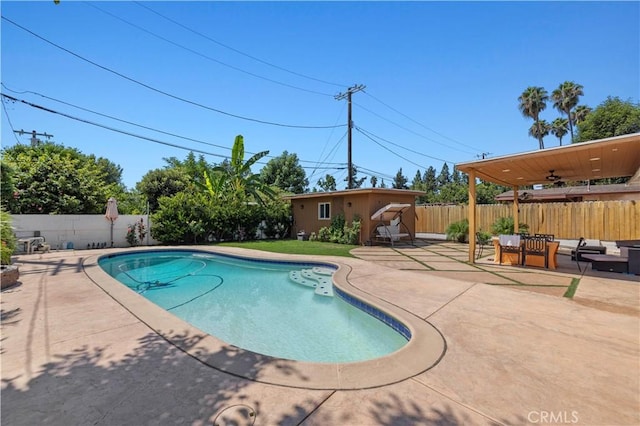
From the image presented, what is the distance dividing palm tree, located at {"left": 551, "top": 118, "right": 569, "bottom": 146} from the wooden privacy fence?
26.7m

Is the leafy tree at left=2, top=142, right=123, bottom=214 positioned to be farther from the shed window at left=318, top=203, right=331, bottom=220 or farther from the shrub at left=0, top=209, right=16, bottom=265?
the shed window at left=318, top=203, right=331, bottom=220

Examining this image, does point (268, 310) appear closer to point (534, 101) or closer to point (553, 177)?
point (553, 177)

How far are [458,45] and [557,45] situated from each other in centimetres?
341

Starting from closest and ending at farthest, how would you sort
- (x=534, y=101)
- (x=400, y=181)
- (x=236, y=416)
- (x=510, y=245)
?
(x=236, y=416), (x=510, y=245), (x=534, y=101), (x=400, y=181)

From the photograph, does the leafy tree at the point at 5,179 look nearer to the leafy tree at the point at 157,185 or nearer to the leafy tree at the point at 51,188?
the leafy tree at the point at 51,188

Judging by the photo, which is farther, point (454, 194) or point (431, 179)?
point (431, 179)

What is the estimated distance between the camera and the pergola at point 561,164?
20.8 ft

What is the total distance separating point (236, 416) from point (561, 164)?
1035 centimetres

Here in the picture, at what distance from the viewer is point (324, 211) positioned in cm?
1664

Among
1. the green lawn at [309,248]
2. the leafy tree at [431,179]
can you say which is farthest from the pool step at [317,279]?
the leafy tree at [431,179]

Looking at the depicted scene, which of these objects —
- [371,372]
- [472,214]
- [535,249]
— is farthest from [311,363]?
[535,249]

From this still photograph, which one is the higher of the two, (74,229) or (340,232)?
(74,229)

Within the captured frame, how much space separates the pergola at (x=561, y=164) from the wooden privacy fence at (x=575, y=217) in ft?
12.1

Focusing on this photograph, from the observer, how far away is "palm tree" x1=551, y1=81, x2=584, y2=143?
102 ft
